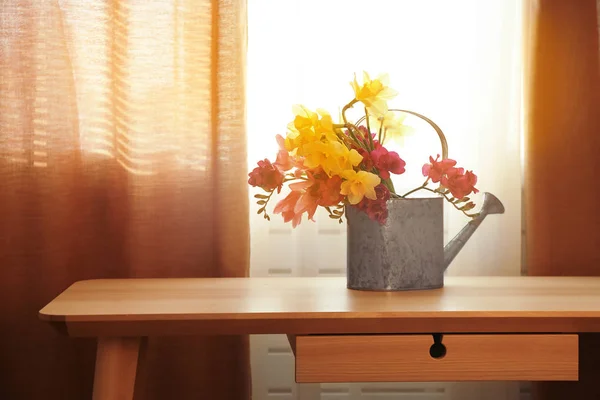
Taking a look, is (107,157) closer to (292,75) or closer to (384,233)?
(292,75)

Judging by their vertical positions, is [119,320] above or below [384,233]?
below

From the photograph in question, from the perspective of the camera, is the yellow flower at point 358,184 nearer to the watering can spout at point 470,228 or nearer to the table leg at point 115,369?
the watering can spout at point 470,228

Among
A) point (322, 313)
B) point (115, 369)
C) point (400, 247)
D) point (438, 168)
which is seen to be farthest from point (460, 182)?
point (115, 369)

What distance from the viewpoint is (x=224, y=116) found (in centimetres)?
158

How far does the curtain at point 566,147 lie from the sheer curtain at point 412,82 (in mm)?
55

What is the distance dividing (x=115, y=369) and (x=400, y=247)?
479 millimetres

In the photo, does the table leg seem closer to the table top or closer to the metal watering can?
the table top

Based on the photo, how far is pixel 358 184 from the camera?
1.19m

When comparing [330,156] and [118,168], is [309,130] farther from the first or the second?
[118,168]

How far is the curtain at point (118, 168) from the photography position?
156 centimetres

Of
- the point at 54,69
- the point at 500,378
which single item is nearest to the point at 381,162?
the point at 500,378

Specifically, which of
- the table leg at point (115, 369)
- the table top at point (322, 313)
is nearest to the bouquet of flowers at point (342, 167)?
the table top at point (322, 313)

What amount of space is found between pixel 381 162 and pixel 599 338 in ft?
2.28

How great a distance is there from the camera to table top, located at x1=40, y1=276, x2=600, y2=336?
1.04 meters
